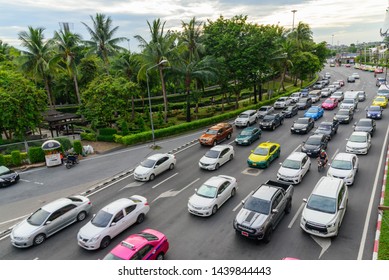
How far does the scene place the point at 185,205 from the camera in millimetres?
18656

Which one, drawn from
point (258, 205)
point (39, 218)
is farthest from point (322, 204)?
point (39, 218)

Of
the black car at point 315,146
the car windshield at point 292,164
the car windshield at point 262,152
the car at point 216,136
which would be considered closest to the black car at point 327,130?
the black car at point 315,146

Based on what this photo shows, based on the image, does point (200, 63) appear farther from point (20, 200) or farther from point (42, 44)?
point (20, 200)

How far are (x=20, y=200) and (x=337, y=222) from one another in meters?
21.7

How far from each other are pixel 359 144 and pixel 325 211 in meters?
13.5

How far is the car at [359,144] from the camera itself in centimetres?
2465

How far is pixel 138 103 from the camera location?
56.4 metres

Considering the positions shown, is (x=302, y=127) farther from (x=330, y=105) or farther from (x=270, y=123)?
(x=330, y=105)

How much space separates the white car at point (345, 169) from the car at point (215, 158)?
8.51 m

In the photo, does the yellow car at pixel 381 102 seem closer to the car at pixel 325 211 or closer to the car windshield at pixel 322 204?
the car at pixel 325 211

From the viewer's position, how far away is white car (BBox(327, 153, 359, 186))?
19172 millimetres

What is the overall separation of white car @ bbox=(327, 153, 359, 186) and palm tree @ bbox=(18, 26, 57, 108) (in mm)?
37371

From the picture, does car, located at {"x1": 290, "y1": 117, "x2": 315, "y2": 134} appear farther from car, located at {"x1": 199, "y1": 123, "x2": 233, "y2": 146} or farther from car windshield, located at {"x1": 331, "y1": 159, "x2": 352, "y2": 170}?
car windshield, located at {"x1": 331, "y1": 159, "x2": 352, "y2": 170}

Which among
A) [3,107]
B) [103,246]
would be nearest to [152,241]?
[103,246]
